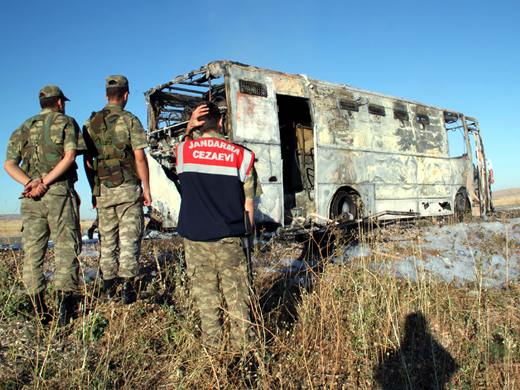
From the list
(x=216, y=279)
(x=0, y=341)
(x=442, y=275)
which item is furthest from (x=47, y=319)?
(x=442, y=275)

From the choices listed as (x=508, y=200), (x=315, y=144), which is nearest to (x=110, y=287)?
(x=315, y=144)

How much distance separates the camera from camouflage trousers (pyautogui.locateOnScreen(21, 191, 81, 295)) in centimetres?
320

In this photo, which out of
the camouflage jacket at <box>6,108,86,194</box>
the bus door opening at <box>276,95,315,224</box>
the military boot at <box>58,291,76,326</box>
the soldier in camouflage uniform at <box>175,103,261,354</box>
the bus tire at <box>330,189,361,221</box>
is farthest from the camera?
the bus door opening at <box>276,95,315,224</box>

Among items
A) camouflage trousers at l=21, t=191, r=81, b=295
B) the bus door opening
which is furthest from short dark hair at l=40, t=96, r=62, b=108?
the bus door opening

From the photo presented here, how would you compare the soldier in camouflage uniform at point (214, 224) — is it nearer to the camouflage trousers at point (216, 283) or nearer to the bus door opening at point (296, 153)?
the camouflage trousers at point (216, 283)

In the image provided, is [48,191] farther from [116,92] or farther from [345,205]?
[345,205]

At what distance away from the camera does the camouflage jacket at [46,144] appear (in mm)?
3322

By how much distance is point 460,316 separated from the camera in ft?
11.0

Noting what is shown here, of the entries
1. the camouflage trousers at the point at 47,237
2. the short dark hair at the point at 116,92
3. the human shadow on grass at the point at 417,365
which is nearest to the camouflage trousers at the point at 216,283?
the human shadow on grass at the point at 417,365

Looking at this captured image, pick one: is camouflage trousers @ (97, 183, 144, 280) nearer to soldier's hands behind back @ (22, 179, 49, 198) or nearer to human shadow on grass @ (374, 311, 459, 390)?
soldier's hands behind back @ (22, 179, 49, 198)

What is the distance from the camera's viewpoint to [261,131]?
6.30 meters

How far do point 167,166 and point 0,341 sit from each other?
3978 mm

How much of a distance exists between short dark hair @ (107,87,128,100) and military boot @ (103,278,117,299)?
1.59 meters

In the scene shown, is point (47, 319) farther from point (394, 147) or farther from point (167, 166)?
point (394, 147)
